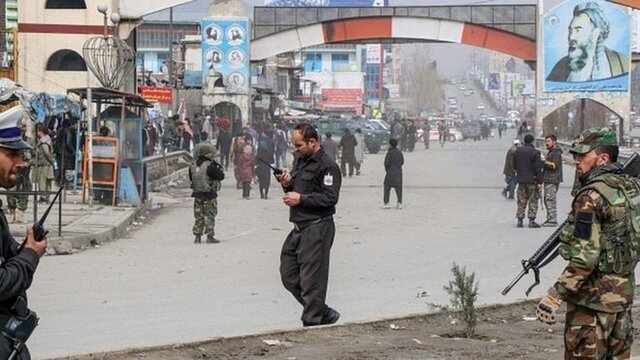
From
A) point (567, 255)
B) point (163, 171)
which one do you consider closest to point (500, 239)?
point (567, 255)

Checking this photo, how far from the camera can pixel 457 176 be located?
43938 millimetres

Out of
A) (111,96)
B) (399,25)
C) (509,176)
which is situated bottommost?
(509,176)

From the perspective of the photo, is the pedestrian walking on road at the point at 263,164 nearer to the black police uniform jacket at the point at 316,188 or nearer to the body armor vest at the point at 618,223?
the black police uniform jacket at the point at 316,188

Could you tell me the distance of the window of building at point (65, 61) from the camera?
1673 inches

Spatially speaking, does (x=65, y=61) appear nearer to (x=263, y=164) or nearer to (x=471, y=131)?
(x=263, y=164)

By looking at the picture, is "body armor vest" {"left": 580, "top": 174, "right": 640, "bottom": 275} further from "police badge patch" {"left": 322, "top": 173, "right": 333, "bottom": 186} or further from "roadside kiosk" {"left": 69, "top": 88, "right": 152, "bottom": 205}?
"roadside kiosk" {"left": 69, "top": 88, "right": 152, "bottom": 205}

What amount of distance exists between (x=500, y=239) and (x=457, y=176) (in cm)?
2239

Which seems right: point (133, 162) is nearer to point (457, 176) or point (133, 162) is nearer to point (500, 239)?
point (500, 239)

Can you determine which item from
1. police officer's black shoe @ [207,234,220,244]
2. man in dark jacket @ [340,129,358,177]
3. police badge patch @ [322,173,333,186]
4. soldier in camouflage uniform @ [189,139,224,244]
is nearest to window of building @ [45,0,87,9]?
man in dark jacket @ [340,129,358,177]

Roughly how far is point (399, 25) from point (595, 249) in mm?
47848

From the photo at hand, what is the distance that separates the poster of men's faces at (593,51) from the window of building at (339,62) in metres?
78.7

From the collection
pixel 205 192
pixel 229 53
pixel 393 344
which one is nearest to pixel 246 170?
pixel 205 192

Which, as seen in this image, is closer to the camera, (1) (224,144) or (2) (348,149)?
(2) (348,149)

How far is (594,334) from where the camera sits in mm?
7117
